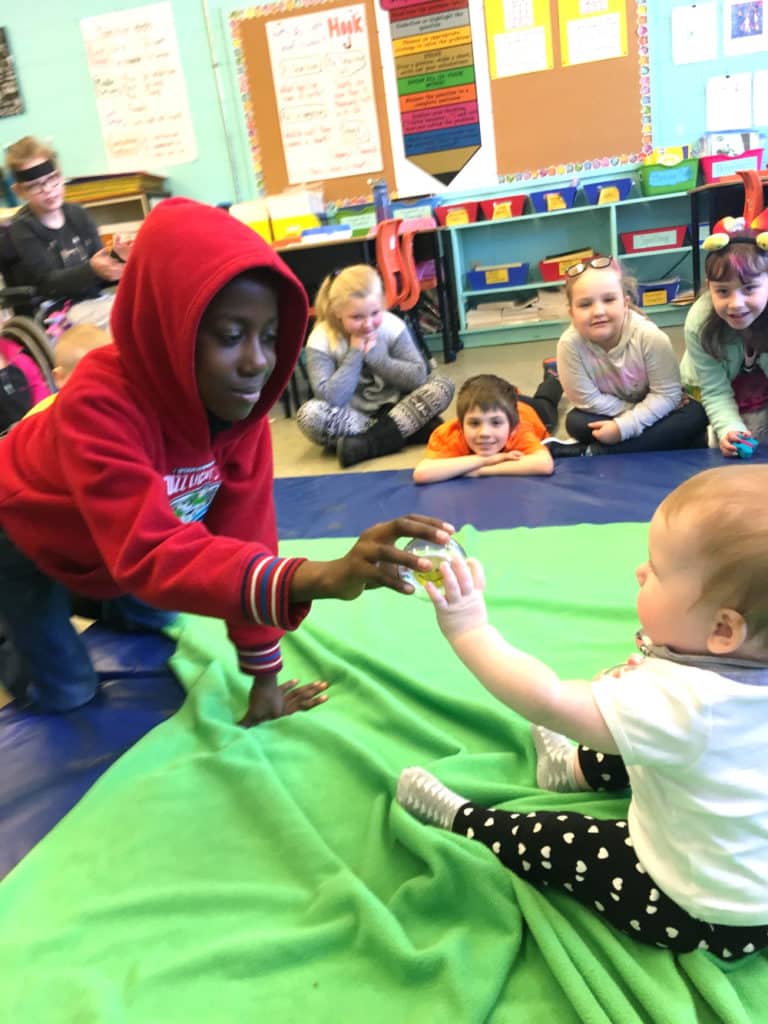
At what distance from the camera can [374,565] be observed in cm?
85

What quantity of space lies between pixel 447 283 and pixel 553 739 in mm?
4076

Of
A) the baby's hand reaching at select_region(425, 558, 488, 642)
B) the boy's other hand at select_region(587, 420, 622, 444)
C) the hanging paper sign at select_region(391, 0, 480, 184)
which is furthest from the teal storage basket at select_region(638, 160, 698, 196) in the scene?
the baby's hand reaching at select_region(425, 558, 488, 642)

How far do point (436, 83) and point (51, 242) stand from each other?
8.11 feet

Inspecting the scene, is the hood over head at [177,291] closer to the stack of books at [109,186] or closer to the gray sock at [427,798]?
the gray sock at [427,798]

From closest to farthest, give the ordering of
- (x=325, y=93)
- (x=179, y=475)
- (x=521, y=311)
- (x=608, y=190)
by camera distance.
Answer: (x=179, y=475)
(x=608, y=190)
(x=325, y=93)
(x=521, y=311)

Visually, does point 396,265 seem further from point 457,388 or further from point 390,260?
point 457,388

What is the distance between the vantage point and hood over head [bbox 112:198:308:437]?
3.29 ft

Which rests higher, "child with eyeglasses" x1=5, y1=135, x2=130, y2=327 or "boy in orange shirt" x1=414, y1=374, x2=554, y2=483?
"child with eyeglasses" x1=5, y1=135, x2=130, y2=327

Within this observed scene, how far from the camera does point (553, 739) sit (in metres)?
1.11

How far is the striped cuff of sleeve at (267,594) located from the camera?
3.04 feet

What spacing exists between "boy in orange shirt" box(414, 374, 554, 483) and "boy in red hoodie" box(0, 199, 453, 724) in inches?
42.6

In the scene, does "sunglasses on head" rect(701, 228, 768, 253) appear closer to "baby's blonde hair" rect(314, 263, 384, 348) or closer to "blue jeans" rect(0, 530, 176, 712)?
"baby's blonde hair" rect(314, 263, 384, 348)

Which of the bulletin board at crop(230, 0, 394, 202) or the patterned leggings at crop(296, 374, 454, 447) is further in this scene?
the bulletin board at crop(230, 0, 394, 202)

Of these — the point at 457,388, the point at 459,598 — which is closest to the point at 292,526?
the point at 459,598
